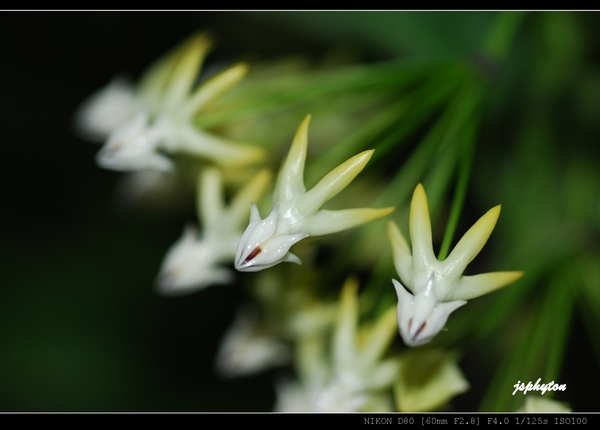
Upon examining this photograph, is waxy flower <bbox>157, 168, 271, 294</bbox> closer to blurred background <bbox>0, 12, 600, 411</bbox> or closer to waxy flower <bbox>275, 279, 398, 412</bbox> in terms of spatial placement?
waxy flower <bbox>275, 279, 398, 412</bbox>

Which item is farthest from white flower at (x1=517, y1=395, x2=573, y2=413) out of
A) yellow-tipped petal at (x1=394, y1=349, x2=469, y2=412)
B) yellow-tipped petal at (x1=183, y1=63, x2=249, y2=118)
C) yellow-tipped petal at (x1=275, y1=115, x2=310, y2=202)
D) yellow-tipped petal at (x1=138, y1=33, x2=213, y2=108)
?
yellow-tipped petal at (x1=138, y1=33, x2=213, y2=108)

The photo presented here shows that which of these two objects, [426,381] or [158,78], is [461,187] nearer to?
[426,381]

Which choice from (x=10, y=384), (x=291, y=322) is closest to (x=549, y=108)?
(x=291, y=322)

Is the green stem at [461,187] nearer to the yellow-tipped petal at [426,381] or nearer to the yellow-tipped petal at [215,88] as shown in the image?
the yellow-tipped petal at [426,381]

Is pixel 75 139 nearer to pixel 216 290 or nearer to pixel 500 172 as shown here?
pixel 216 290

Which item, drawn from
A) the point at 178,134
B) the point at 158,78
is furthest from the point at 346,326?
the point at 158,78

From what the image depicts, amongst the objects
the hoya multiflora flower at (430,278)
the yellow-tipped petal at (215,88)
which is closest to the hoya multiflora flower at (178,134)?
the yellow-tipped petal at (215,88)
